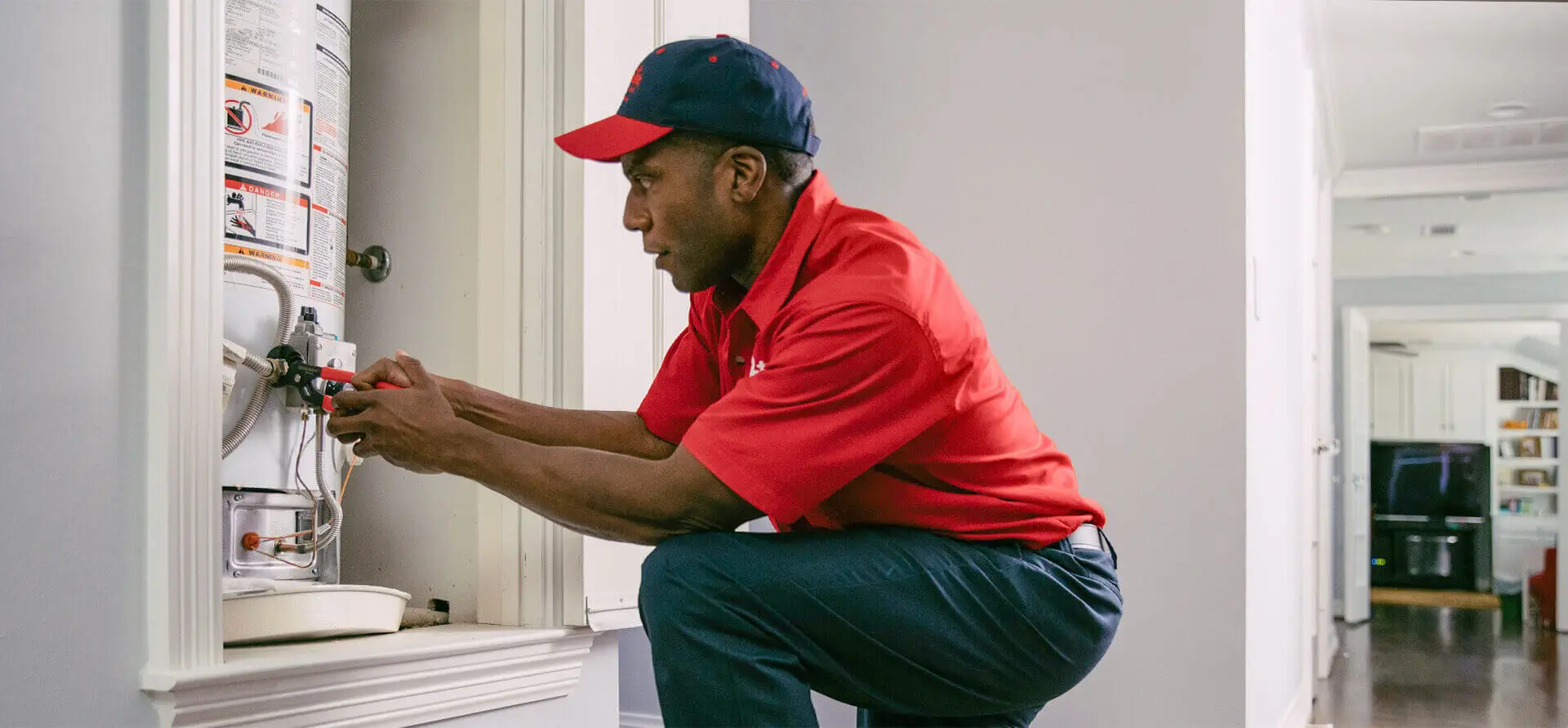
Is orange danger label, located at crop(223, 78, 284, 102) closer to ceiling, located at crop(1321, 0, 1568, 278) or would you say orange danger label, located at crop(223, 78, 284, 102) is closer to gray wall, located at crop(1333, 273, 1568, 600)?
ceiling, located at crop(1321, 0, 1568, 278)

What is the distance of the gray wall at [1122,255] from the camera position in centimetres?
209

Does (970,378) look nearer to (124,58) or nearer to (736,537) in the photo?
(736,537)

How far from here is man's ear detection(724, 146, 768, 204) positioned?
1.26 meters

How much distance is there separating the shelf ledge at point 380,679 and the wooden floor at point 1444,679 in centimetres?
271

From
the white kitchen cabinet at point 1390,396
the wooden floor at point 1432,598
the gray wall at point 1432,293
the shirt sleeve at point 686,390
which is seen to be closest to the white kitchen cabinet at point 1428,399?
the white kitchen cabinet at point 1390,396

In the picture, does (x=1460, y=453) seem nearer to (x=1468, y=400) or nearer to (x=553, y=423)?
(x=1468, y=400)

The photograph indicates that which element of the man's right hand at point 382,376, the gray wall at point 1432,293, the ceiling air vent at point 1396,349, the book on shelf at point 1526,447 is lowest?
the book on shelf at point 1526,447

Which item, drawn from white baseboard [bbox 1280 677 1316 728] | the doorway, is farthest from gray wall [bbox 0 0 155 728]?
the doorway

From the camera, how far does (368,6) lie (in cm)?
206

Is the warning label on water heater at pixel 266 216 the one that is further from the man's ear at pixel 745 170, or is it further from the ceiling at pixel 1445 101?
the ceiling at pixel 1445 101

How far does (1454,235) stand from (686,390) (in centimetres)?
781

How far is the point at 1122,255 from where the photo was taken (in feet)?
7.16

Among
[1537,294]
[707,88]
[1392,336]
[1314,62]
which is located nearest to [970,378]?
[707,88]

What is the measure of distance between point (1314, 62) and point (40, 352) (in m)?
4.23
